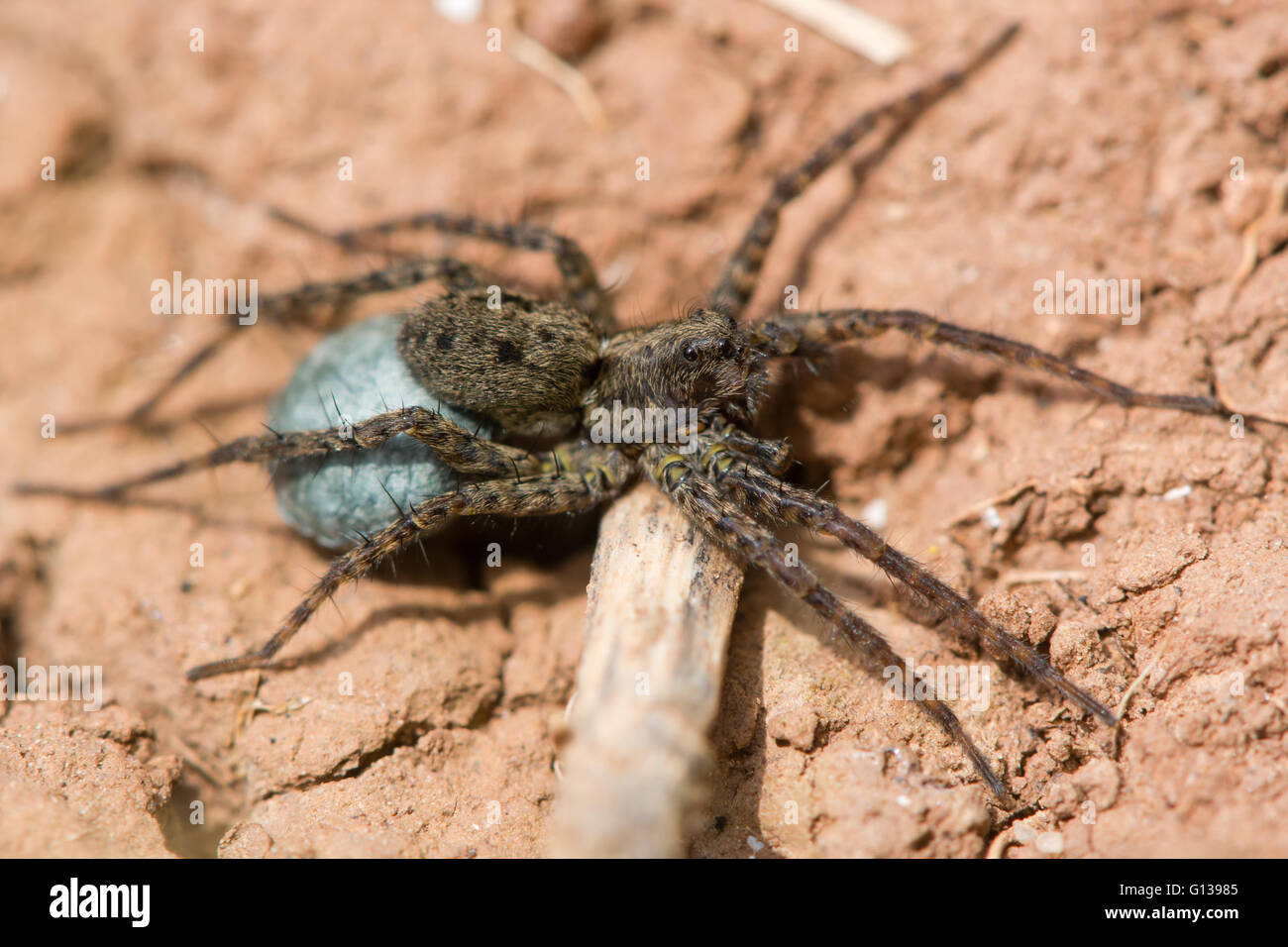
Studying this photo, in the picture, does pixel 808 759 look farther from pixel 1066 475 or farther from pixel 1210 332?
pixel 1210 332

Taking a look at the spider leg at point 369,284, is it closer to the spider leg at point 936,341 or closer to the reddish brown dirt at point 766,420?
the reddish brown dirt at point 766,420

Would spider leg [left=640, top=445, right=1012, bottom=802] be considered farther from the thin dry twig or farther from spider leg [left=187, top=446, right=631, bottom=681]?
the thin dry twig

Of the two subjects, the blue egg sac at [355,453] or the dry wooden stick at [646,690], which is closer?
the dry wooden stick at [646,690]

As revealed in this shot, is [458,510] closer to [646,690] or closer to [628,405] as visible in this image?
[628,405]

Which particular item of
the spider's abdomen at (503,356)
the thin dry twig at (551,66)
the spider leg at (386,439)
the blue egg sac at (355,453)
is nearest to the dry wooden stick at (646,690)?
the spider leg at (386,439)

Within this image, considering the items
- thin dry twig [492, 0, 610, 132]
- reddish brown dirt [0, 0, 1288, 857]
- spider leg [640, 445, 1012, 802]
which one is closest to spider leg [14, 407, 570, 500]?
reddish brown dirt [0, 0, 1288, 857]

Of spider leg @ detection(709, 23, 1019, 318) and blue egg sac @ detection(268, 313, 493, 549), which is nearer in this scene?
blue egg sac @ detection(268, 313, 493, 549)
